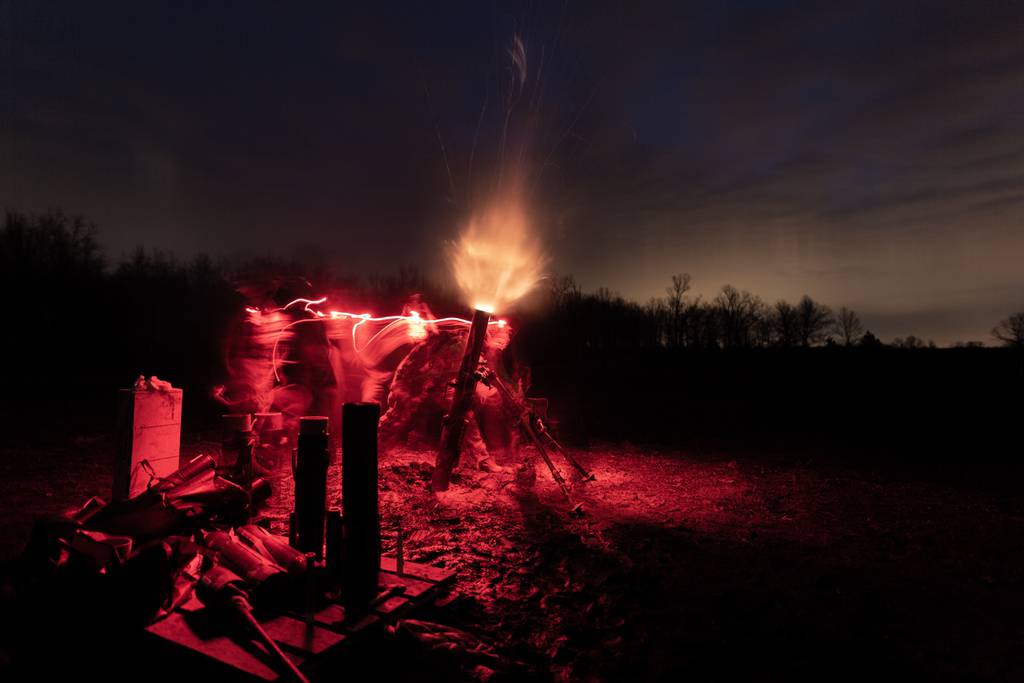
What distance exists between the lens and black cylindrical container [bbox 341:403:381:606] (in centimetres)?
401

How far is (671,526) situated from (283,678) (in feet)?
16.9

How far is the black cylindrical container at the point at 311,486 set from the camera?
460 centimetres

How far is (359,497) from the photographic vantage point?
4.02 metres

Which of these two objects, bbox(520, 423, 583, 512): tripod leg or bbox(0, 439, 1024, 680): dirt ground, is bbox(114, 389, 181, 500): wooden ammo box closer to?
bbox(0, 439, 1024, 680): dirt ground

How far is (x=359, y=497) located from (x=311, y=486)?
2.74 feet

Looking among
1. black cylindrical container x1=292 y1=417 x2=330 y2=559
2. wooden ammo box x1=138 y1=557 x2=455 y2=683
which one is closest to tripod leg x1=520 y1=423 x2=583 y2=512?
black cylindrical container x1=292 y1=417 x2=330 y2=559

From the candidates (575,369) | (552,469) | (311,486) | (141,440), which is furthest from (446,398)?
(575,369)

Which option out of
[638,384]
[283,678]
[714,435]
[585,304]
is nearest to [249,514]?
[283,678]

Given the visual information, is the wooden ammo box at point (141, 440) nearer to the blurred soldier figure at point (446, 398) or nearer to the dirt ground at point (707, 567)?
the dirt ground at point (707, 567)

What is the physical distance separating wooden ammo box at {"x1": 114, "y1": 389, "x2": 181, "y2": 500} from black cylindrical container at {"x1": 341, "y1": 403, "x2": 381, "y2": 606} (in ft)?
11.9

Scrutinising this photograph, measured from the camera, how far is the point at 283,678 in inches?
126

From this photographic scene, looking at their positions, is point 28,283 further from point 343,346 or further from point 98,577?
point 98,577

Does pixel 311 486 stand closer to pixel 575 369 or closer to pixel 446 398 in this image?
pixel 446 398

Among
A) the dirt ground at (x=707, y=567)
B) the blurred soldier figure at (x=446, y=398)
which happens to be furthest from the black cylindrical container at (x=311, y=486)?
the blurred soldier figure at (x=446, y=398)
